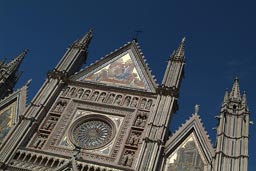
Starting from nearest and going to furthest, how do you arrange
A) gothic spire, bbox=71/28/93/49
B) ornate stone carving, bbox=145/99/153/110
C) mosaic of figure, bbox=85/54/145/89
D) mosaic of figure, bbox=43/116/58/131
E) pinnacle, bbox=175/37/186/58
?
1. mosaic of figure, bbox=43/116/58/131
2. ornate stone carving, bbox=145/99/153/110
3. mosaic of figure, bbox=85/54/145/89
4. pinnacle, bbox=175/37/186/58
5. gothic spire, bbox=71/28/93/49

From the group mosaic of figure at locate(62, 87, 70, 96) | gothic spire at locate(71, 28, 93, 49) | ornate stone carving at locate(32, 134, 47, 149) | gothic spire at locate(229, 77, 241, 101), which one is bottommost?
ornate stone carving at locate(32, 134, 47, 149)

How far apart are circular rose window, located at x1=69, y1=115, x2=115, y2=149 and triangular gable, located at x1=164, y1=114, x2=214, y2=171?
9.08 feet

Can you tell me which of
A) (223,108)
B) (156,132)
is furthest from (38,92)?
(223,108)

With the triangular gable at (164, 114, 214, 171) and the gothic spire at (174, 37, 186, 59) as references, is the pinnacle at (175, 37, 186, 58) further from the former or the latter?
the triangular gable at (164, 114, 214, 171)

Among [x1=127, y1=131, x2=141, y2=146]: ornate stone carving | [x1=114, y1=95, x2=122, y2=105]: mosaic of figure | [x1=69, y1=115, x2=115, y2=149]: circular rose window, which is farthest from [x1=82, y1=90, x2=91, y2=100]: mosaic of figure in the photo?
[x1=127, y1=131, x2=141, y2=146]: ornate stone carving

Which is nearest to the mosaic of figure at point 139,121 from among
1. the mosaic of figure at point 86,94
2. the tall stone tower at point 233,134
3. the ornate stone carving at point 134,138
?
the ornate stone carving at point 134,138

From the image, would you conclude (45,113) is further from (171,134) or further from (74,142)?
(171,134)

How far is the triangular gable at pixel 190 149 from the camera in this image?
1639 cm

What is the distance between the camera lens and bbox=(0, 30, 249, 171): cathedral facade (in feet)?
53.8

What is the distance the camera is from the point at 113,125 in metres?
18.5

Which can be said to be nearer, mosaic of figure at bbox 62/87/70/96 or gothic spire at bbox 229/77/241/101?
gothic spire at bbox 229/77/241/101

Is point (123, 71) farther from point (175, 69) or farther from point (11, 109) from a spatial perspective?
point (11, 109)

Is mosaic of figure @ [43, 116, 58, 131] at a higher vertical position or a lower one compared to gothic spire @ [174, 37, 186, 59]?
lower

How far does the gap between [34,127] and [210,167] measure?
7.81 m
